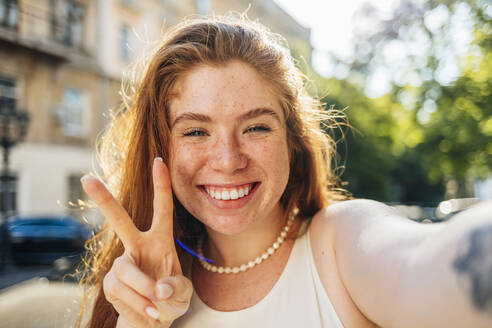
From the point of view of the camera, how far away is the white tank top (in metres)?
1.16

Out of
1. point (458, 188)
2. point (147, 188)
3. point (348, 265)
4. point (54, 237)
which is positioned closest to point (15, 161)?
point (54, 237)

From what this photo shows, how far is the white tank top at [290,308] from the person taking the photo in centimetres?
116

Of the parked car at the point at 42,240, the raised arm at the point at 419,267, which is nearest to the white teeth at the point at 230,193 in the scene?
the raised arm at the point at 419,267

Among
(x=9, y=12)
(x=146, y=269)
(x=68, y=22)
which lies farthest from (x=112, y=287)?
(x=68, y=22)

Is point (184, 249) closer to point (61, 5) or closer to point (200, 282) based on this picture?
point (200, 282)

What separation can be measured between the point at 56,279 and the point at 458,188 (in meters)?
25.9

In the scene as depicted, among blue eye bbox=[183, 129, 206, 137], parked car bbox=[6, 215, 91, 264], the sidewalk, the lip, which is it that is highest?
blue eye bbox=[183, 129, 206, 137]

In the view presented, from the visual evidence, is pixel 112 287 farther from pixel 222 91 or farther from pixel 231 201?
pixel 222 91

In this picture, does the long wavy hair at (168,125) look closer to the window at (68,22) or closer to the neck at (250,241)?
the neck at (250,241)

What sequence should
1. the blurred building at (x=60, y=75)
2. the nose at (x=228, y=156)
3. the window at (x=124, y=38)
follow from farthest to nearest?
the window at (x=124, y=38) → the blurred building at (x=60, y=75) → the nose at (x=228, y=156)

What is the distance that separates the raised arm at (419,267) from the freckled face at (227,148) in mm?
351

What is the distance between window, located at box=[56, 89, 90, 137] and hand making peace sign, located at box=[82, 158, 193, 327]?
499 inches

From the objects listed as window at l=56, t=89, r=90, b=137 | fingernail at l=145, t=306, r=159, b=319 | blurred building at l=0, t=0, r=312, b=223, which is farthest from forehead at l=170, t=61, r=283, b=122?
window at l=56, t=89, r=90, b=137

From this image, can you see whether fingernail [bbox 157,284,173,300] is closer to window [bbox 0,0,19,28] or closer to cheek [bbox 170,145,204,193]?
cheek [bbox 170,145,204,193]
